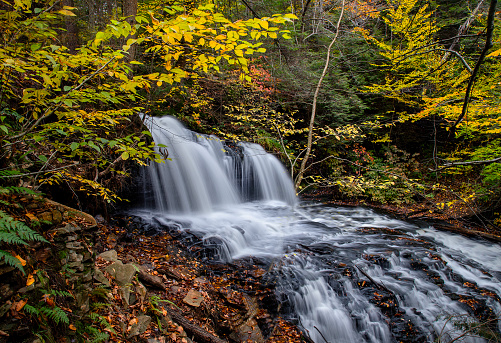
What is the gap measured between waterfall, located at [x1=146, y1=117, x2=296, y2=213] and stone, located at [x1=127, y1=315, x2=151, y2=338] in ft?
14.0

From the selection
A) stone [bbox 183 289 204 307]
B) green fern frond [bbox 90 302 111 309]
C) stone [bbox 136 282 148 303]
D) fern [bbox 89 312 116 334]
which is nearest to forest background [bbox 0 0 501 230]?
green fern frond [bbox 90 302 111 309]

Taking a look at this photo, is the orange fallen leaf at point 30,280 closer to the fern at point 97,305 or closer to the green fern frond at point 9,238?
the green fern frond at point 9,238

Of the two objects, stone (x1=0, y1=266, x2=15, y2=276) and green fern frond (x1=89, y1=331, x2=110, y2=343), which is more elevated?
stone (x1=0, y1=266, x2=15, y2=276)

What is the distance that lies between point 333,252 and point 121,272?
449 centimetres

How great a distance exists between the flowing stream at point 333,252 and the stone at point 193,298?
3.94 ft

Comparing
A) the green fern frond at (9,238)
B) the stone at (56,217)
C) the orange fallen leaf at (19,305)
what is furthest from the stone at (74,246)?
the green fern frond at (9,238)

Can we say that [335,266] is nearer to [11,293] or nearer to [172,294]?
[172,294]

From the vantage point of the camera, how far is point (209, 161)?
351 inches

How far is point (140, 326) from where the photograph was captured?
270cm

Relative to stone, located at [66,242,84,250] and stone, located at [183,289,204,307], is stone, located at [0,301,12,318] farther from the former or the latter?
stone, located at [183,289,204,307]

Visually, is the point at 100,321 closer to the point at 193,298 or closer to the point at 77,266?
the point at 77,266

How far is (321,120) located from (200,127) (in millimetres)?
6132

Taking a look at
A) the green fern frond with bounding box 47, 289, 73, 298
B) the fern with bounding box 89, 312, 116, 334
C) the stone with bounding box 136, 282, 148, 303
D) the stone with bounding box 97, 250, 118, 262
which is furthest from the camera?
the stone with bounding box 97, 250, 118, 262

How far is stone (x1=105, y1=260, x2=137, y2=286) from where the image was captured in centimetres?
313
